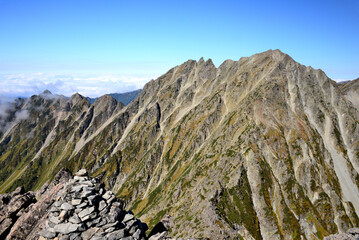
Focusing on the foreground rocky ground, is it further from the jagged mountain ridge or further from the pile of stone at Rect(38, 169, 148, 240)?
the jagged mountain ridge

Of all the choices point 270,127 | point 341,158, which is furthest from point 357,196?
point 270,127

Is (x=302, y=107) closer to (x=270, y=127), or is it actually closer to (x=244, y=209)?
(x=270, y=127)

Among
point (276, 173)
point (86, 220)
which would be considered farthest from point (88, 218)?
point (276, 173)

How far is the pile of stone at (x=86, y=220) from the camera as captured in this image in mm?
23391

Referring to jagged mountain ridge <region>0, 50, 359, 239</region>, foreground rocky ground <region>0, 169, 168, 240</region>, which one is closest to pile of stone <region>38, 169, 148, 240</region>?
foreground rocky ground <region>0, 169, 168, 240</region>

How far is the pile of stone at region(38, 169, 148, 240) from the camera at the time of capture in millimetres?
23391

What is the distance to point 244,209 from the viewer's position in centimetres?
10769

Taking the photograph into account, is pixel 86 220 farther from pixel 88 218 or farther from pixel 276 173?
pixel 276 173

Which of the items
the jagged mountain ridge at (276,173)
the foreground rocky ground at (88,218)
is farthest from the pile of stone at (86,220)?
the jagged mountain ridge at (276,173)

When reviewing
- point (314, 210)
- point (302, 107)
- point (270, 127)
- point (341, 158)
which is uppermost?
point (302, 107)

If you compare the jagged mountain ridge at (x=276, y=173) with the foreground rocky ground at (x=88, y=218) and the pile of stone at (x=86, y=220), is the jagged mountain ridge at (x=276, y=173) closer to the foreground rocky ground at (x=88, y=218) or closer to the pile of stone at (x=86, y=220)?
the foreground rocky ground at (x=88, y=218)

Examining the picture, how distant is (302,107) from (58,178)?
194049mm

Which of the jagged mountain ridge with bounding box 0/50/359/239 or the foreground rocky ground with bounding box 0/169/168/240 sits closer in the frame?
the foreground rocky ground with bounding box 0/169/168/240

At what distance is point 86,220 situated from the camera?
24.0 m
